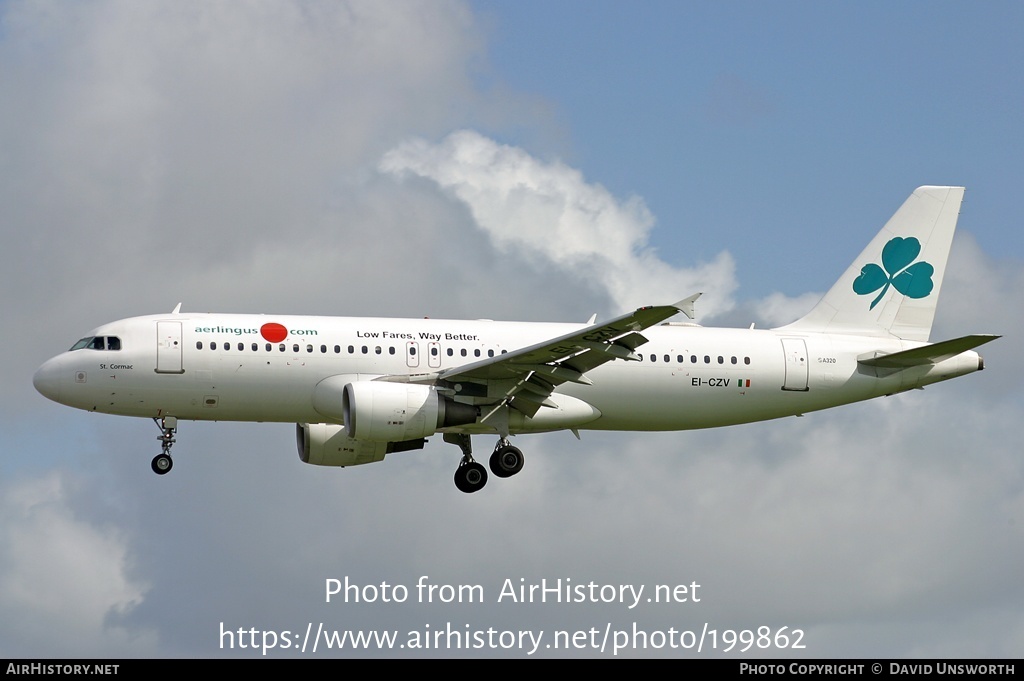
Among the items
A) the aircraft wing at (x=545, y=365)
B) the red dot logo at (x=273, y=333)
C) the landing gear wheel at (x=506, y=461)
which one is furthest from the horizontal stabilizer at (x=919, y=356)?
the red dot logo at (x=273, y=333)

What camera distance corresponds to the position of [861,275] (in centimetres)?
5353

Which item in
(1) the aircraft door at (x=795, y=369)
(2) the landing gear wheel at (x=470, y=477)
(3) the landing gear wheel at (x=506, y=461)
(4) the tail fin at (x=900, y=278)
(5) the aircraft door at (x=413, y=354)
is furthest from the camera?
(4) the tail fin at (x=900, y=278)

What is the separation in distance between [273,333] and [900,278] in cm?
2047

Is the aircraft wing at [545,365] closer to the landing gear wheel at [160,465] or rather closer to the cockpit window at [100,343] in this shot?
the landing gear wheel at [160,465]

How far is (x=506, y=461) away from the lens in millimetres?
47594

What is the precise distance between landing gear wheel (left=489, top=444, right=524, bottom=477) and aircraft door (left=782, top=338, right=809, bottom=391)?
8388 mm

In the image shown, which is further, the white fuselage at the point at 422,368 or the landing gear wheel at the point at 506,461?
the landing gear wheel at the point at 506,461

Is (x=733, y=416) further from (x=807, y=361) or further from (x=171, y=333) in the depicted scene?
(x=171, y=333)

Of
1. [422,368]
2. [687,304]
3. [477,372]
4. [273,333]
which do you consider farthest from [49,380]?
[687,304]

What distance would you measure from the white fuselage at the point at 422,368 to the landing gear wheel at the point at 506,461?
657mm

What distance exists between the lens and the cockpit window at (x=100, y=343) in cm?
4584

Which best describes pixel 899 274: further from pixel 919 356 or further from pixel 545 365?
pixel 545 365

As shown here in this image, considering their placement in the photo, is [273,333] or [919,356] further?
[919,356]

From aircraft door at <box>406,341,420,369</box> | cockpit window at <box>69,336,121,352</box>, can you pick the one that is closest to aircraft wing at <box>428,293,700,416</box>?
aircraft door at <box>406,341,420,369</box>
